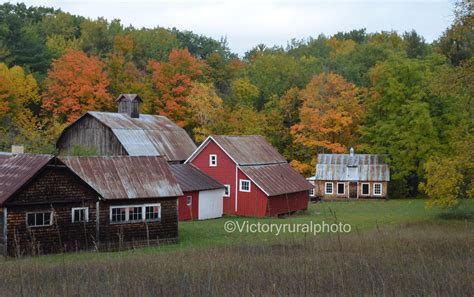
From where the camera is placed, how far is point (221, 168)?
44562 millimetres

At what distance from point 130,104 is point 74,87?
736cm

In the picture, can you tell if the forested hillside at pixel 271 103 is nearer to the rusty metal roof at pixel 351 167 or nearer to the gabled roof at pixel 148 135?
the rusty metal roof at pixel 351 167

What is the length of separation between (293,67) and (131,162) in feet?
177

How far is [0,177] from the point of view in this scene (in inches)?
998

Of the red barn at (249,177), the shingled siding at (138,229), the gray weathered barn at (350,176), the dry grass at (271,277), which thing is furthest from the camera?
the gray weathered barn at (350,176)

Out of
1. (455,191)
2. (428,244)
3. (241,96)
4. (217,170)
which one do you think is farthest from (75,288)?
(241,96)

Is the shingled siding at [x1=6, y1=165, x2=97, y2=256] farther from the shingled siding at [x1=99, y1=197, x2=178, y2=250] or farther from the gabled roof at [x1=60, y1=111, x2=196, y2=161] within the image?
the gabled roof at [x1=60, y1=111, x2=196, y2=161]

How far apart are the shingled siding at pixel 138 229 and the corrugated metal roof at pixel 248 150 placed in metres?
14.7

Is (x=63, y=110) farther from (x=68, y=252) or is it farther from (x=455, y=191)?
(x=455, y=191)

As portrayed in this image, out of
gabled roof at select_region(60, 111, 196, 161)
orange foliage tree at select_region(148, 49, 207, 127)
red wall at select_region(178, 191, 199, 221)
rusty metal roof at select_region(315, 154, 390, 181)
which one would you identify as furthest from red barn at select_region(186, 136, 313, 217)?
orange foliage tree at select_region(148, 49, 207, 127)

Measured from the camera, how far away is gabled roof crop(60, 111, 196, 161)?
4875 centimetres

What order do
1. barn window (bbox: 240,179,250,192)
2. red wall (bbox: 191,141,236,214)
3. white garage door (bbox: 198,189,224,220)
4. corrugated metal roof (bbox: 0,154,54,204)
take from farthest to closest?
red wall (bbox: 191,141,236,214)
barn window (bbox: 240,179,250,192)
white garage door (bbox: 198,189,224,220)
corrugated metal roof (bbox: 0,154,54,204)

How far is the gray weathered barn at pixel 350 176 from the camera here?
2297 inches

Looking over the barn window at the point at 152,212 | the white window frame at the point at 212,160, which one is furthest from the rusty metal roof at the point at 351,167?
the barn window at the point at 152,212
